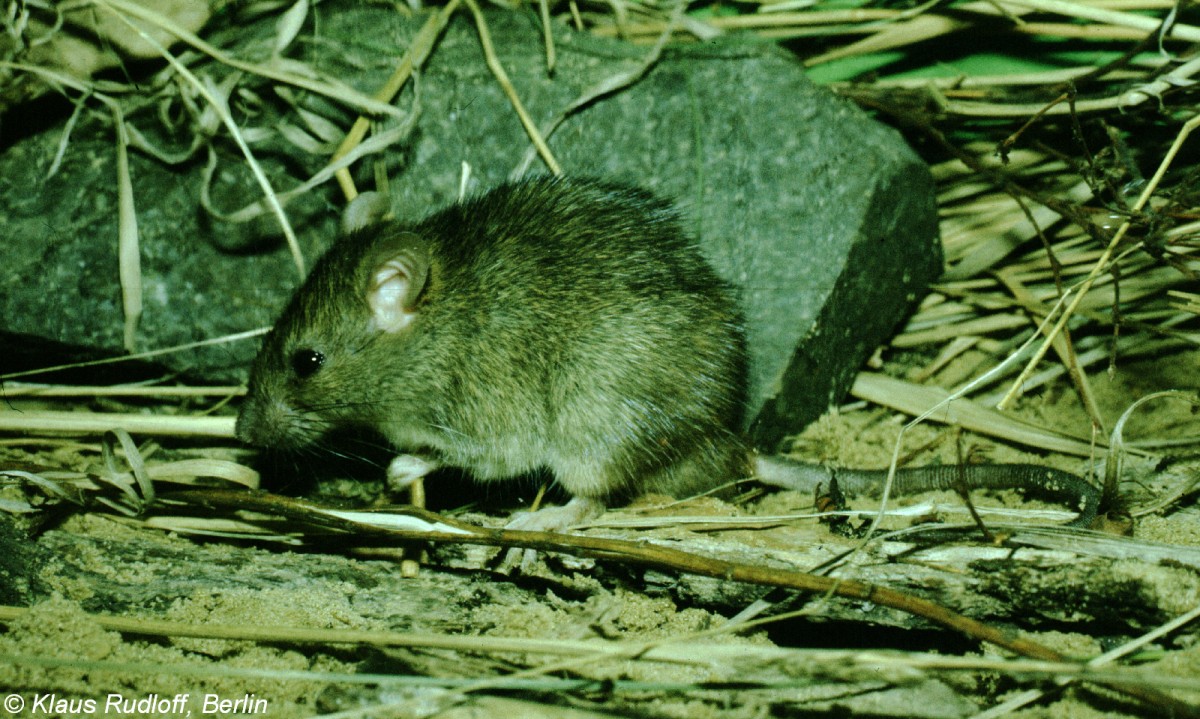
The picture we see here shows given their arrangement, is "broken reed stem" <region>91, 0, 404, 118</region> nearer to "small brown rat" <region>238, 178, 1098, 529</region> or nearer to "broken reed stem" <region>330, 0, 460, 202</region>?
"broken reed stem" <region>330, 0, 460, 202</region>

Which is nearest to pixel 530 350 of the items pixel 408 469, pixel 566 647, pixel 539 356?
pixel 539 356

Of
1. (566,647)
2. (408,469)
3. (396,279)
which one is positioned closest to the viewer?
(566,647)

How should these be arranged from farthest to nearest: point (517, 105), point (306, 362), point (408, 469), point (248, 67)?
point (517, 105), point (248, 67), point (408, 469), point (306, 362)

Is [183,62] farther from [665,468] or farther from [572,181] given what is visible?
[665,468]

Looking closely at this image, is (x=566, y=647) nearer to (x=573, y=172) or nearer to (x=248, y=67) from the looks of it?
(x=573, y=172)

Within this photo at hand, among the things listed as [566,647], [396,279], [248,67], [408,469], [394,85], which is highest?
[248,67]

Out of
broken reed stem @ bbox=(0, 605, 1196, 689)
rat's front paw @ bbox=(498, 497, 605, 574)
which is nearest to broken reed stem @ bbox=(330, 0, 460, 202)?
rat's front paw @ bbox=(498, 497, 605, 574)

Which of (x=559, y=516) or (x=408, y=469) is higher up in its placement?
(x=408, y=469)
